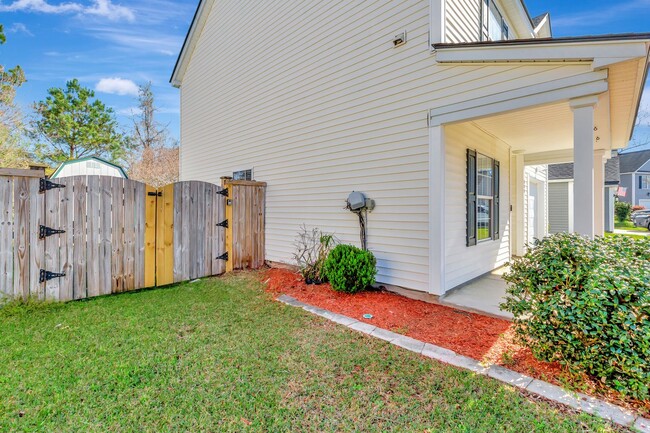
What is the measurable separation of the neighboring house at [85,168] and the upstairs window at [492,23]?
13.6 metres

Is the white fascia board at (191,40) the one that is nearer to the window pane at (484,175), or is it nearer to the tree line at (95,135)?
the tree line at (95,135)

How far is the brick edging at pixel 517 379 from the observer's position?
6.72ft

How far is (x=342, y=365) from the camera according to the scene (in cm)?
276

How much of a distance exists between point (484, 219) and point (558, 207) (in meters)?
9.91

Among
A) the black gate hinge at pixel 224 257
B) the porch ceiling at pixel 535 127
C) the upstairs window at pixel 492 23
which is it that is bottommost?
the black gate hinge at pixel 224 257

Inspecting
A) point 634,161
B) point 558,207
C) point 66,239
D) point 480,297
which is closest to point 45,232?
point 66,239

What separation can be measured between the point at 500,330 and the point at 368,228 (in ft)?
7.98

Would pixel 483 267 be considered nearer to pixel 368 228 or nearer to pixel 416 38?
pixel 368 228

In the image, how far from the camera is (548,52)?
343 cm

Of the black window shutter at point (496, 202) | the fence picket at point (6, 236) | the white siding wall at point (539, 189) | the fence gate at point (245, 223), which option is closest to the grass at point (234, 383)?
the fence picket at point (6, 236)

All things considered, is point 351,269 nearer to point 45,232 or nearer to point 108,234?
point 108,234

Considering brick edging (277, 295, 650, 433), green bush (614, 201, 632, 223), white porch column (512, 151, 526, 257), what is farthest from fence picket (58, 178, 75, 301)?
green bush (614, 201, 632, 223)

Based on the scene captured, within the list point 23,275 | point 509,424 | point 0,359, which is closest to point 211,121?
point 23,275

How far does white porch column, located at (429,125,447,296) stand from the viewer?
4.37m
